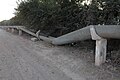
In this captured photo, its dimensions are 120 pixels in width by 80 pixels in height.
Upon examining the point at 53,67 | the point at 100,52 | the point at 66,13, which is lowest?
the point at 53,67

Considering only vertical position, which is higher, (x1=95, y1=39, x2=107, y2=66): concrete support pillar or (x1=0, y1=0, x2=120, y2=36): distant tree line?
(x1=0, y1=0, x2=120, y2=36): distant tree line

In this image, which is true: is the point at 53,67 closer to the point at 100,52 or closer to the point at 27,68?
the point at 27,68

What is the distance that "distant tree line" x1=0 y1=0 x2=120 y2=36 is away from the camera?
773 centimetres

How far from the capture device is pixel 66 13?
9.78 meters

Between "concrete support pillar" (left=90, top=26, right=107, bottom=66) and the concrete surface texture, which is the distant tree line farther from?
the concrete surface texture

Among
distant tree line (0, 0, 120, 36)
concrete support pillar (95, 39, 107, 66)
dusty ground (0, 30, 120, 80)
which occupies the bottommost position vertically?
dusty ground (0, 30, 120, 80)

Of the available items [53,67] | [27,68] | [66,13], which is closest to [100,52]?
[53,67]

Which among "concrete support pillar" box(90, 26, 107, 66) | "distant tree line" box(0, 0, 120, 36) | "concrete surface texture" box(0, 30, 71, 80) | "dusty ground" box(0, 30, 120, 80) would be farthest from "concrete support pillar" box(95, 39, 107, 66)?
"distant tree line" box(0, 0, 120, 36)

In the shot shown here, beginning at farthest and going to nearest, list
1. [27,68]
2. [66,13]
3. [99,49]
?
[66,13] < [99,49] < [27,68]

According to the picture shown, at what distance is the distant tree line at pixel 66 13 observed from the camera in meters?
7.73

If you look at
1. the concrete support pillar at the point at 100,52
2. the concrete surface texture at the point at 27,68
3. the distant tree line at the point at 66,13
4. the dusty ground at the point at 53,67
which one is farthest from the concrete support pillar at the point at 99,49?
the distant tree line at the point at 66,13

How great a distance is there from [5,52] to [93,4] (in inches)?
153

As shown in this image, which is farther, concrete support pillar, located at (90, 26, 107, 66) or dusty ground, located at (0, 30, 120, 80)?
concrete support pillar, located at (90, 26, 107, 66)

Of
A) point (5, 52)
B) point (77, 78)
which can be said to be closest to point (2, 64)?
point (5, 52)
